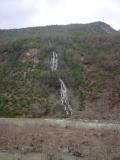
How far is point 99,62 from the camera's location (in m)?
53.8

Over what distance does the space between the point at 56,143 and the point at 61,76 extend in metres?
27.1

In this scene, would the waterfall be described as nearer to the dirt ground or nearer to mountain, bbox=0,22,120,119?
mountain, bbox=0,22,120,119

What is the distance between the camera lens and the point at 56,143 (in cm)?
2066

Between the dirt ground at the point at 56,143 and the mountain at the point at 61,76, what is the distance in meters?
13.6

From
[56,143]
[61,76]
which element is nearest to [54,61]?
[61,76]

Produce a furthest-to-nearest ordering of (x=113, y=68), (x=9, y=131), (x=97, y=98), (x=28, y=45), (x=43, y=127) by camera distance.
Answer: (x=28, y=45)
(x=113, y=68)
(x=97, y=98)
(x=43, y=127)
(x=9, y=131)

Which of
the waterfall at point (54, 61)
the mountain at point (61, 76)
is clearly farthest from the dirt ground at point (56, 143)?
the waterfall at point (54, 61)

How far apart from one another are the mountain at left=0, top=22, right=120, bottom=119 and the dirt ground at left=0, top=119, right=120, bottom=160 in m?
13.6

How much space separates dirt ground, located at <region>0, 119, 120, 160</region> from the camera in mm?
18172

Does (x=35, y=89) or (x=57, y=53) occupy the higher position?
(x=57, y=53)

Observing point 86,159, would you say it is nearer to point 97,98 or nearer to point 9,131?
point 9,131

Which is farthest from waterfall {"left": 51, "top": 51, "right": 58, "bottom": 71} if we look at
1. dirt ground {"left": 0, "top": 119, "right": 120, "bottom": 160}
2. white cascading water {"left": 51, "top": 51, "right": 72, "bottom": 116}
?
dirt ground {"left": 0, "top": 119, "right": 120, "bottom": 160}

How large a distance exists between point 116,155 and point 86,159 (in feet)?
4.84

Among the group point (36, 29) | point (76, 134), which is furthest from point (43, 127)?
point (36, 29)
